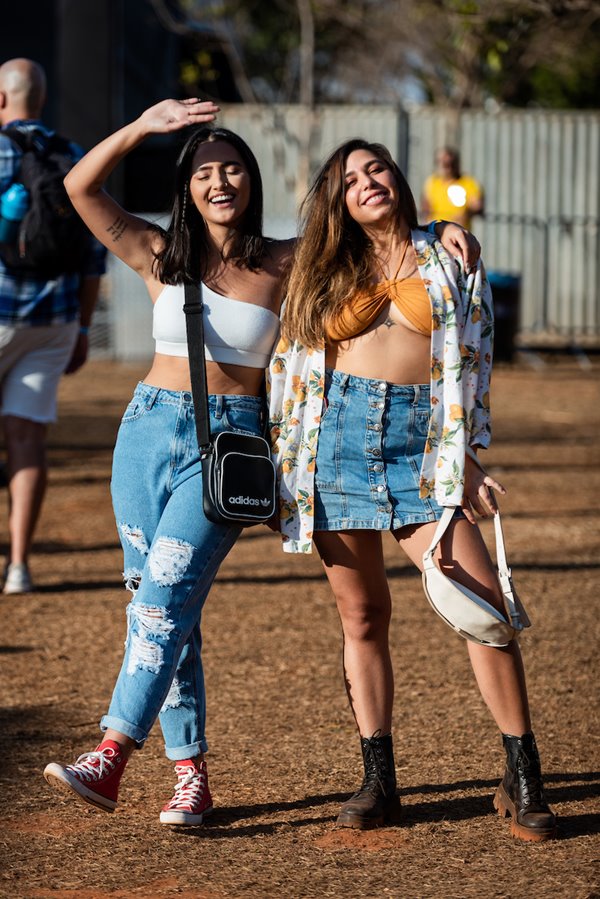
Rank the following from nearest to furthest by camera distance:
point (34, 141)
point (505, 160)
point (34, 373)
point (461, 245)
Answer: point (461, 245), point (34, 141), point (34, 373), point (505, 160)

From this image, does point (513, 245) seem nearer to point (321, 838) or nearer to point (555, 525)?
point (555, 525)

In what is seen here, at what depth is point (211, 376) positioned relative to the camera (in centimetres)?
380

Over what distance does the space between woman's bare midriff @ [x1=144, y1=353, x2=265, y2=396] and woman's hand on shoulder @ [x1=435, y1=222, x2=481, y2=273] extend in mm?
632

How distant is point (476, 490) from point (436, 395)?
286 mm

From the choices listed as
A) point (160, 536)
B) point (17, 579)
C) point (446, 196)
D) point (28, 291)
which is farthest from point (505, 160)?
point (160, 536)

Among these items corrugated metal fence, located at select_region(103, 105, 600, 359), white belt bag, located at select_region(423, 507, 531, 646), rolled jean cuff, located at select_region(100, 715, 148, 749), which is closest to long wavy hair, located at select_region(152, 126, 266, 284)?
white belt bag, located at select_region(423, 507, 531, 646)

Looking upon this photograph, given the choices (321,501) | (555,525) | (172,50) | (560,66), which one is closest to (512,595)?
(321,501)

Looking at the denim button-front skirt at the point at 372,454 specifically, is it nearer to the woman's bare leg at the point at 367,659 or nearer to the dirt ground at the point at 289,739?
the woman's bare leg at the point at 367,659

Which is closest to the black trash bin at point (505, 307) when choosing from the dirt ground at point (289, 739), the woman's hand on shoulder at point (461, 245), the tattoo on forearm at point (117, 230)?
the dirt ground at point (289, 739)

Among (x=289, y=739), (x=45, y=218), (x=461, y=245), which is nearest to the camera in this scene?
(x=461, y=245)

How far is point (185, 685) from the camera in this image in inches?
157

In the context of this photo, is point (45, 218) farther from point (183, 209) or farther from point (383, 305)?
point (383, 305)

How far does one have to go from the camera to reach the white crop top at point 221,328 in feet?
12.5

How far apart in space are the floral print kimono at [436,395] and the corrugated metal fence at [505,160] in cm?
1692
